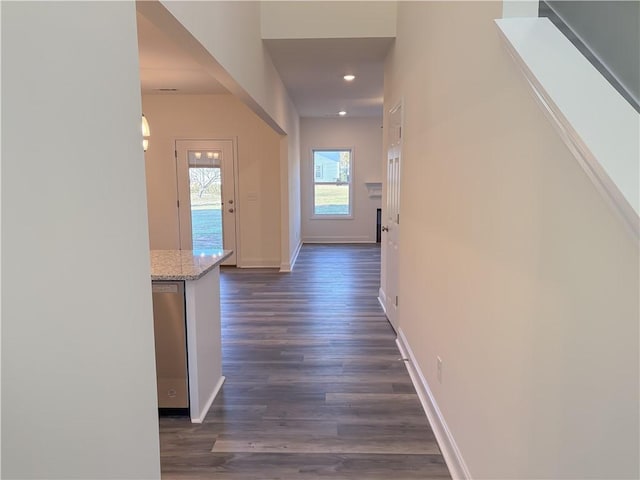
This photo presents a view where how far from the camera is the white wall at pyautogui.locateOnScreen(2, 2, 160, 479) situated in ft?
Result: 2.39

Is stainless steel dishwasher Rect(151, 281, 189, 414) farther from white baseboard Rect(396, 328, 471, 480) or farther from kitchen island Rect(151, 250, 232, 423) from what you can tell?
white baseboard Rect(396, 328, 471, 480)

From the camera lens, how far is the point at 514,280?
1.35 m

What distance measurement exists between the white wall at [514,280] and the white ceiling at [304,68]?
1.55 metres

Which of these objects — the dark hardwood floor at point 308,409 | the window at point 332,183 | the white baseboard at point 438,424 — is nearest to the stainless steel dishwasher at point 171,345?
the dark hardwood floor at point 308,409

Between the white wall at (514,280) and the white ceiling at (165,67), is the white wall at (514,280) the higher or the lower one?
the lower one

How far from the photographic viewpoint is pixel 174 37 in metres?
1.86

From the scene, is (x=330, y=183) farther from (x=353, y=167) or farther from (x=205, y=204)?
(x=205, y=204)

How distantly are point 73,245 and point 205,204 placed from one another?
585 cm

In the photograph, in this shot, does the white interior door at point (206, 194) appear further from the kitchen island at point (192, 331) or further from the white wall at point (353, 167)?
the kitchen island at point (192, 331)

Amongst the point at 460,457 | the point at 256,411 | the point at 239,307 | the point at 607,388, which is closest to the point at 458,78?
the point at 607,388

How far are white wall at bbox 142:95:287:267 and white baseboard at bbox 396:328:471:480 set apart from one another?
397cm

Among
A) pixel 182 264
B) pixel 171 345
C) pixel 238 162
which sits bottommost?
pixel 171 345

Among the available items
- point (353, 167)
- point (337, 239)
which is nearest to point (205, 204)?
point (337, 239)

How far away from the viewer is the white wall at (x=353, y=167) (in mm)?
8680
